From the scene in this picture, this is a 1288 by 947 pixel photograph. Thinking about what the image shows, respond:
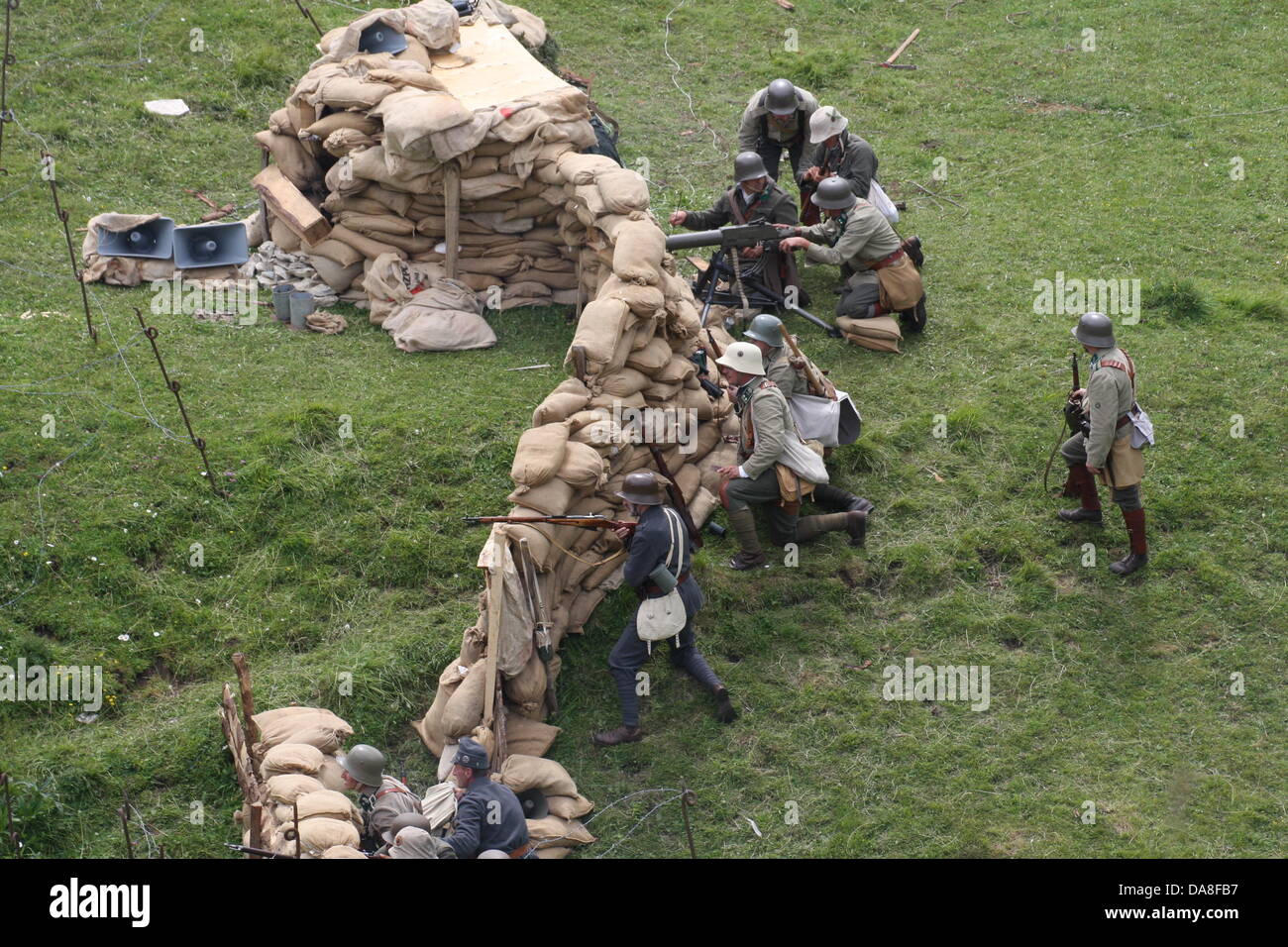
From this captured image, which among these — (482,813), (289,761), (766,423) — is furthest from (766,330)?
(289,761)

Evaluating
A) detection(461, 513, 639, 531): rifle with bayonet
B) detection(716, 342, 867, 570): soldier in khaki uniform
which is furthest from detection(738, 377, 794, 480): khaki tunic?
detection(461, 513, 639, 531): rifle with bayonet

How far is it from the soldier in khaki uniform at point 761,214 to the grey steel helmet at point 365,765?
20.4 feet

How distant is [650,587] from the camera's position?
890 centimetres

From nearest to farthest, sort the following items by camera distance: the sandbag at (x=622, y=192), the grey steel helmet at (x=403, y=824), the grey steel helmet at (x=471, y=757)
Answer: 1. the grey steel helmet at (x=471, y=757)
2. the grey steel helmet at (x=403, y=824)
3. the sandbag at (x=622, y=192)

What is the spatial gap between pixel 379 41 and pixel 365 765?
834 cm

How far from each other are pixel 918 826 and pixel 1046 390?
4.83 meters

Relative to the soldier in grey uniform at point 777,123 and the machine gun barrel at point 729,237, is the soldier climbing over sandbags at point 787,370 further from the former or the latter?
the soldier in grey uniform at point 777,123

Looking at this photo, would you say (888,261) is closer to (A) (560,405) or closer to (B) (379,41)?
(A) (560,405)

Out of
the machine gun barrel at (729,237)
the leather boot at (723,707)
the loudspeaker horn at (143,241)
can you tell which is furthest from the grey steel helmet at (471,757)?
the loudspeaker horn at (143,241)

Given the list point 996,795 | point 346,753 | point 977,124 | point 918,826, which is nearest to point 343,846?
point 346,753

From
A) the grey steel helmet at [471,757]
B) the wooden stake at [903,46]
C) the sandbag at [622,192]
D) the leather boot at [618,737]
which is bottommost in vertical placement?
the leather boot at [618,737]

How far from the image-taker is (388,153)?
12.3m

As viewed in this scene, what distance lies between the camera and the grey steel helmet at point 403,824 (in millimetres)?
7973

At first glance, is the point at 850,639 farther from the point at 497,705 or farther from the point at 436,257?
the point at 436,257
